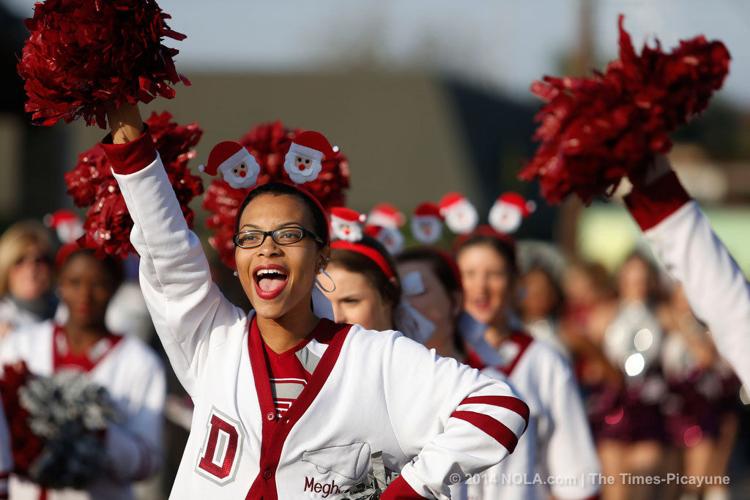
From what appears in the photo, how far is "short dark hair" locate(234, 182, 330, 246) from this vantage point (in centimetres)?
379

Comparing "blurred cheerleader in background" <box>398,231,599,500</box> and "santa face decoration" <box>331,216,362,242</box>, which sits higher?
"santa face decoration" <box>331,216,362,242</box>

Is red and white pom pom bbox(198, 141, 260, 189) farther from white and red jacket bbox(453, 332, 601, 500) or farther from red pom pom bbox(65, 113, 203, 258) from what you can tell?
white and red jacket bbox(453, 332, 601, 500)

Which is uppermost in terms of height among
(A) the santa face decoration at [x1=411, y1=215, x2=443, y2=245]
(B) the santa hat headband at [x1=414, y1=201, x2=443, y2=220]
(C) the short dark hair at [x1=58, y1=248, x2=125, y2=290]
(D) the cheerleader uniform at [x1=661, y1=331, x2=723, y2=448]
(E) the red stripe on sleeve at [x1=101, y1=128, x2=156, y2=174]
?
(E) the red stripe on sleeve at [x1=101, y1=128, x2=156, y2=174]

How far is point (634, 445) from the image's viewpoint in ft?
34.8

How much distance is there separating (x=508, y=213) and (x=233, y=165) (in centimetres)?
338

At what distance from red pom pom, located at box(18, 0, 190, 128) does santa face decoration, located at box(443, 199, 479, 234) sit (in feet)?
10.9

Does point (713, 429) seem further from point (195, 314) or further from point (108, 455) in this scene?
point (195, 314)

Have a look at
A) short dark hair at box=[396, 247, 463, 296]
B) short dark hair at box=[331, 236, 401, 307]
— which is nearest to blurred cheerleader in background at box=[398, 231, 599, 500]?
short dark hair at box=[396, 247, 463, 296]

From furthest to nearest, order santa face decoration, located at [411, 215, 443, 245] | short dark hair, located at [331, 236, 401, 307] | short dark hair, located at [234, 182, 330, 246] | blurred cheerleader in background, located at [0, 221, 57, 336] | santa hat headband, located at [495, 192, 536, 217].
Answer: blurred cheerleader in background, located at [0, 221, 57, 336], santa hat headband, located at [495, 192, 536, 217], santa face decoration, located at [411, 215, 443, 245], short dark hair, located at [331, 236, 401, 307], short dark hair, located at [234, 182, 330, 246]

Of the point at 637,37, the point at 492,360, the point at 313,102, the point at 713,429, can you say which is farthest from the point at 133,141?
→ the point at 313,102

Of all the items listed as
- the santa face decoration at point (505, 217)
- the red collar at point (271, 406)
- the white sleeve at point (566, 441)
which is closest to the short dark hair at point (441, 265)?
the white sleeve at point (566, 441)

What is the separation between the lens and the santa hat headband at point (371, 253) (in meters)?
4.88

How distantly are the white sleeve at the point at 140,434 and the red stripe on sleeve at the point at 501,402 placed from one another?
3156 mm

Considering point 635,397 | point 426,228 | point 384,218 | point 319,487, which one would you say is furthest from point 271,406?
point 635,397
